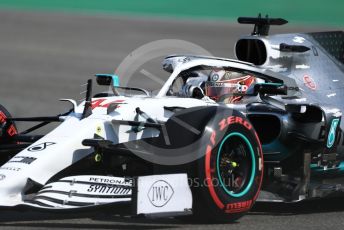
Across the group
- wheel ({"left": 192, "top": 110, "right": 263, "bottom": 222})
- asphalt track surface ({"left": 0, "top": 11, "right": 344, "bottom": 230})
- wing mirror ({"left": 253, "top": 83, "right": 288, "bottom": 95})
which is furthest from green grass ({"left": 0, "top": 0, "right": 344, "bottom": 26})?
wheel ({"left": 192, "top": 110, "right": 263, "bottom": 222})

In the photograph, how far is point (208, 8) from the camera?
1340 inches

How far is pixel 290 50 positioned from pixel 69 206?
3373 mm

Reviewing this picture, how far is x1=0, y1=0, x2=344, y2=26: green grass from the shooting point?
2950 cm

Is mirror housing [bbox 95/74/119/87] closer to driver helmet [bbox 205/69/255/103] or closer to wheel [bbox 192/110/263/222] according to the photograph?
driver helmet [bbox 205/69/255/103]

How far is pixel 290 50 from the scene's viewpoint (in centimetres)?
991

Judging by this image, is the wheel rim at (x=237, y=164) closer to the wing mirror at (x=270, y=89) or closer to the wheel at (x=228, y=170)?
the wheel at (x=228, y=170)

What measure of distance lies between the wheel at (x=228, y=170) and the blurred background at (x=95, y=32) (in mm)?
7529

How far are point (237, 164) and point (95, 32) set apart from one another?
1965cm

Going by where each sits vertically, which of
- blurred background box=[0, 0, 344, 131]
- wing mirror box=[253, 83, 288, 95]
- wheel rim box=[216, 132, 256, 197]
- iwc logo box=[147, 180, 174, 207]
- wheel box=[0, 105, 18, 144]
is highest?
blurred background box=[0, 0, 344, 131]

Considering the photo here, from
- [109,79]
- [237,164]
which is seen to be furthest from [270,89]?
[109,79]

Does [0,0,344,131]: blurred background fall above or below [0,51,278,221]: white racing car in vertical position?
above

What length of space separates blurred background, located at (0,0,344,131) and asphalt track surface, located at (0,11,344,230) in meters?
0.02

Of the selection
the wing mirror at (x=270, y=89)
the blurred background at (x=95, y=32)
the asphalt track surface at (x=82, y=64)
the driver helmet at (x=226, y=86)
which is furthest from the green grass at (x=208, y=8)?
the wing mirror at (x=270, y=89)

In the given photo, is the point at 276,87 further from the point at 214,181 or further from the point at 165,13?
the point at 165,13
